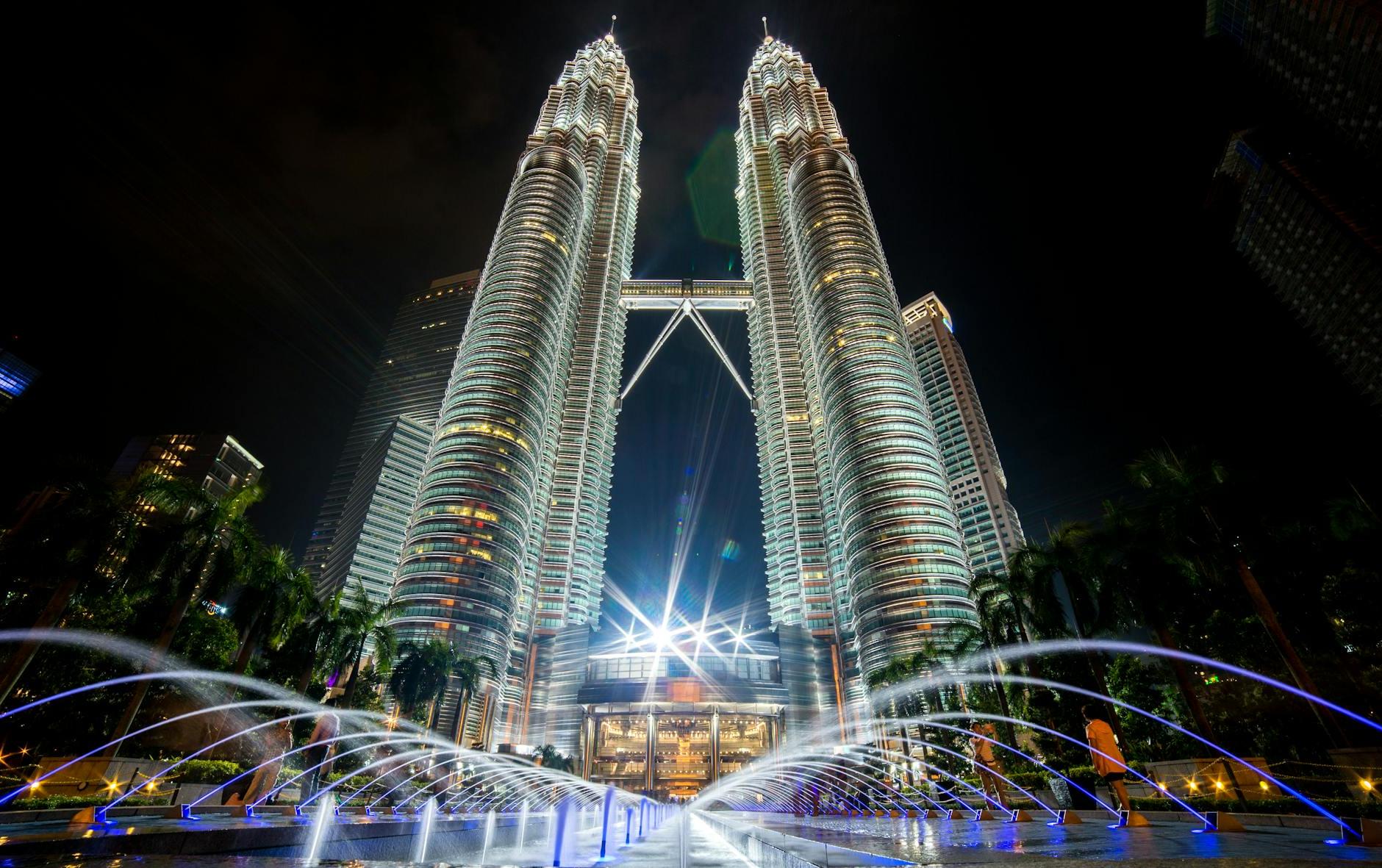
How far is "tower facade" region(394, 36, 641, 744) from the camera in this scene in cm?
10344

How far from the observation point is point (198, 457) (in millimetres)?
159250

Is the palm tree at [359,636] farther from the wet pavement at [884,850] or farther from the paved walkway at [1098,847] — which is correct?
the paved walkway at [1098,847]

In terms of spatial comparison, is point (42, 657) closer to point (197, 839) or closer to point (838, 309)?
point (197, 839)

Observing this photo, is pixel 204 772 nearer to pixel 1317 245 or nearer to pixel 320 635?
pixel 320 635

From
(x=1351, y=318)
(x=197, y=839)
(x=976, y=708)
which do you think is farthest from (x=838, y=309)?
(x=197, y=839)

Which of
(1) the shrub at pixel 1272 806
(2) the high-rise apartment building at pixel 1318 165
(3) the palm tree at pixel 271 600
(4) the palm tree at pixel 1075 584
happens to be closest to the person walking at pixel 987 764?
(1) the shrub at pixel 1272 806

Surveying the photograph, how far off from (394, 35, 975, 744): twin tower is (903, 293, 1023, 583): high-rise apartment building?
44.0 m

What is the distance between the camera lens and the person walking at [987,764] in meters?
28.2

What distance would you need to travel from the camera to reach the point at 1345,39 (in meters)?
79.5

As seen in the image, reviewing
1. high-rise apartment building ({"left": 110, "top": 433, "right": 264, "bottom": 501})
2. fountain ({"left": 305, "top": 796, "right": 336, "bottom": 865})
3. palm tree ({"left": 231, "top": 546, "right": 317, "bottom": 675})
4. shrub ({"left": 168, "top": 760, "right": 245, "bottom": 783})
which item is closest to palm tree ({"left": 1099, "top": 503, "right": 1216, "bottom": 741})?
fountain ({"left": 305, "top": 796, "right": 336, "bottom": 865})

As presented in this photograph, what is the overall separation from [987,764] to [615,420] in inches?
5784

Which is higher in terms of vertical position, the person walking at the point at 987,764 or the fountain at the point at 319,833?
the person walking at the point at 987,764

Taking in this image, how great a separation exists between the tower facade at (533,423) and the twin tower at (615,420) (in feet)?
1.50

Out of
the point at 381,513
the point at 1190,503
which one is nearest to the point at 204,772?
the point at 1190,503
